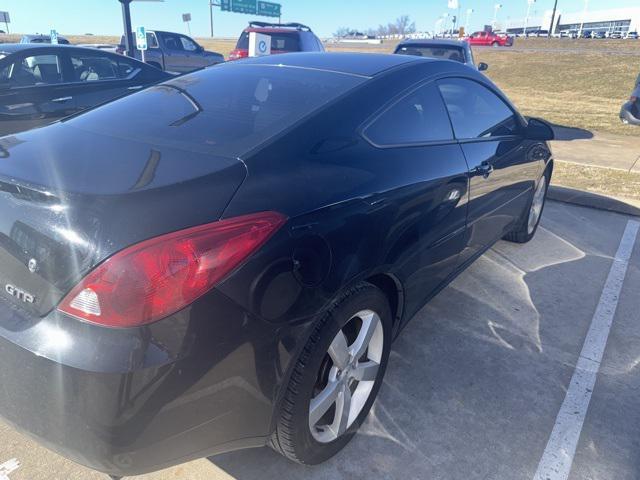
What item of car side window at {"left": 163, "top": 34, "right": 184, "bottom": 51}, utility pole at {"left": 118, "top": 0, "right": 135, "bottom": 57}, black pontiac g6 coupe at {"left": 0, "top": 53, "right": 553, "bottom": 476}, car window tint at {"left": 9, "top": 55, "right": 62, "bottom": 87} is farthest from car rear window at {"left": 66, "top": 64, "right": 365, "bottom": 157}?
car side window at {"left": 163, "top": 34, "right": 184, "bottom": 51}

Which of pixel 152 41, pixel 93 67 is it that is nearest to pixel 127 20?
pixel 152 41

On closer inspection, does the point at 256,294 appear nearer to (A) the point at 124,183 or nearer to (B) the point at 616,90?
(A) the point at 124,183

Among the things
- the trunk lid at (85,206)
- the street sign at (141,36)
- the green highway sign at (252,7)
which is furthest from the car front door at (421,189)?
the green highway sign at (252,7)

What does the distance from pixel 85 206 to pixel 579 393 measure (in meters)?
2.55

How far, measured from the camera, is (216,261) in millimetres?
1482

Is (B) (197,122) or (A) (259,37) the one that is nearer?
(B) (197,122)

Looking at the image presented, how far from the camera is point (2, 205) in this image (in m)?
1.64

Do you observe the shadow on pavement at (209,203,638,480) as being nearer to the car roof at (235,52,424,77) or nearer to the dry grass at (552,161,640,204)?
the car roof at (235,52,424,77)

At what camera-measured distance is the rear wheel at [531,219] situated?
4359mm

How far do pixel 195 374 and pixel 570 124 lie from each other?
12.0 meters

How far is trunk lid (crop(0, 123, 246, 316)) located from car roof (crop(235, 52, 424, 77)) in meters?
1.16

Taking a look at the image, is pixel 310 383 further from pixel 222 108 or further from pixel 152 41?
pixel 152 41

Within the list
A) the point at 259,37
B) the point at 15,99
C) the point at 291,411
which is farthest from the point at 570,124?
the point at 291,411

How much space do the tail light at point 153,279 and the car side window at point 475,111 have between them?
1874 mm
